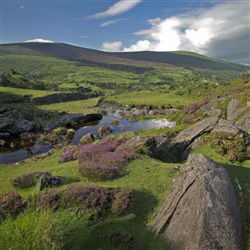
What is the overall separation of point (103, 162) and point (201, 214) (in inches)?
417

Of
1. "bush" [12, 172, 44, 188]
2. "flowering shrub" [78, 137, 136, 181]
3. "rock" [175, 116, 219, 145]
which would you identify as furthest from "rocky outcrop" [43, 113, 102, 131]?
"bush" [12, 172, 44, 188]

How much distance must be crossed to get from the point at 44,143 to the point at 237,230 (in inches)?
1710

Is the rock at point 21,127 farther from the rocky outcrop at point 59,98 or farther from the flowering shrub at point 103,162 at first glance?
the rocky outcrop at point 59,98

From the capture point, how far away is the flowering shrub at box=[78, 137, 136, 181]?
64.5 ft

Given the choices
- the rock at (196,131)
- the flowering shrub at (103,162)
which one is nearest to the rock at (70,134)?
the flowering shrub at (103,162)

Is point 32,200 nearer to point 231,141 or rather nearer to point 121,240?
point 121,240

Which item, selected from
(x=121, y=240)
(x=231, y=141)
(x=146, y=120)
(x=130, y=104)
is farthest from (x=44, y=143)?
(x=130, y=104)

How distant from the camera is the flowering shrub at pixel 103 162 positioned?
19.7m

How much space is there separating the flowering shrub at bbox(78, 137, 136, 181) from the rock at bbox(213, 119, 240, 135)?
39.2 feet

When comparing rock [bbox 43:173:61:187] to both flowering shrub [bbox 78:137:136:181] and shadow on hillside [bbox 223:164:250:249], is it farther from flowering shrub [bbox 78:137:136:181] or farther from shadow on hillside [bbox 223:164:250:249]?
shadow on hillside [bbox 223:164:250:249]

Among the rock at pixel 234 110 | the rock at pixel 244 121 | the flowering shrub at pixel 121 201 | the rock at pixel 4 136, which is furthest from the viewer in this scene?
the rock at pixel 4 136

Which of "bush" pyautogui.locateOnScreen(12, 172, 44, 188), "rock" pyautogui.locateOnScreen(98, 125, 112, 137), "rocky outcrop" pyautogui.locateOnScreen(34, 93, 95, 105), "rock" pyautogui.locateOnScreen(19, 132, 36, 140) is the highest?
"bush" pyautogui.locateOnScreen(12, 172, 44, 188)

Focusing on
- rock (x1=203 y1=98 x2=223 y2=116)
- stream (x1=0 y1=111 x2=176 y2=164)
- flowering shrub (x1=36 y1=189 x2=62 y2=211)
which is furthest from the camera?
rock (x1=203 y1=98 x2=223 y2=116)

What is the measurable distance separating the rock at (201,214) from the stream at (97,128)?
3327 centimetres
